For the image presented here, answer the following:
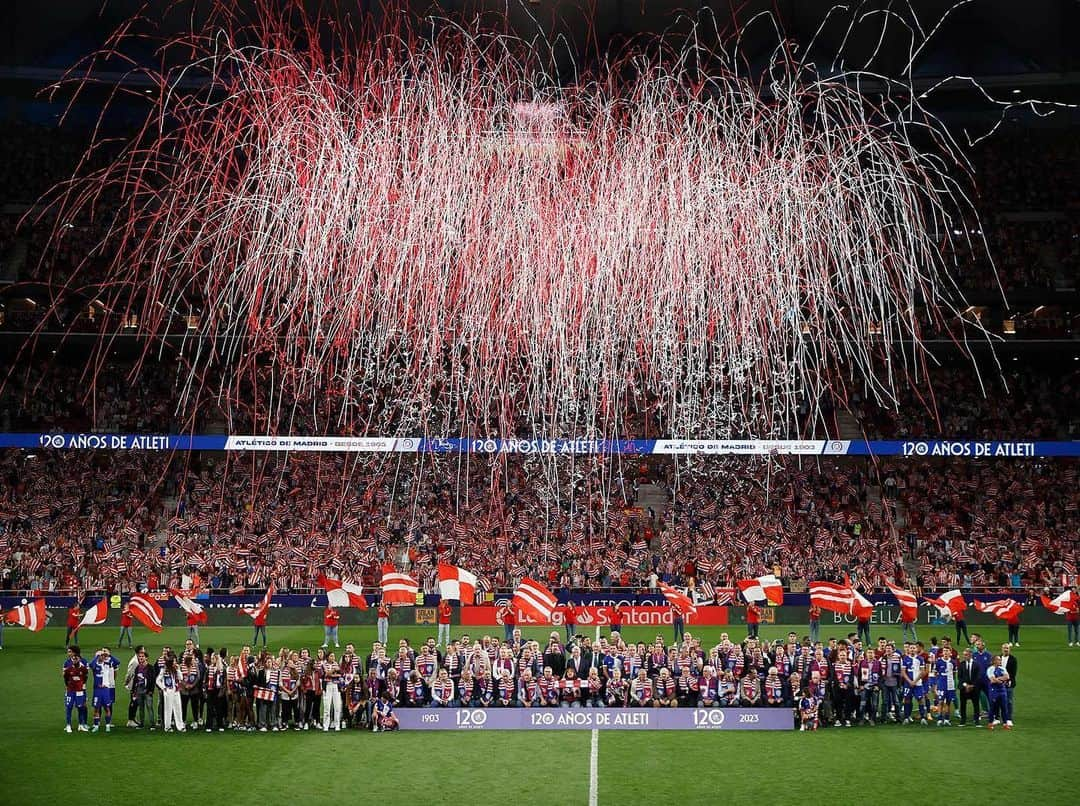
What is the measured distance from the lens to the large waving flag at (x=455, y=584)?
25141 millimetres

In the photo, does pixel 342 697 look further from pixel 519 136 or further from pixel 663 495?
pixel 663 495

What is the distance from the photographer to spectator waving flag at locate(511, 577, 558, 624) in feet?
77.4

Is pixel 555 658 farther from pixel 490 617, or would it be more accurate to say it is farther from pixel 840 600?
pixel 490 617

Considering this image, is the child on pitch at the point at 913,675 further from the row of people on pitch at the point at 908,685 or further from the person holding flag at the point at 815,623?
the person holding flag at the point at 815,623

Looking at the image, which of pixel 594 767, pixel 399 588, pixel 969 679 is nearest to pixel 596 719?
pixel 594 767

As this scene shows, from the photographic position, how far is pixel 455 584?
25391mm

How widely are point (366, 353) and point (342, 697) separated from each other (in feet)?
73.2

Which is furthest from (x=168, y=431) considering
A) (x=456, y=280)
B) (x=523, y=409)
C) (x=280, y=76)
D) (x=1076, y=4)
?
(x=1076, y=4)

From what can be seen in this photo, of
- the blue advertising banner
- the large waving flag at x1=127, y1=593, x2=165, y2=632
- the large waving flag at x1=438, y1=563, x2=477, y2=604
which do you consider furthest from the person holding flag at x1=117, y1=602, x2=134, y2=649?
the large waving flag at x1=438, y1=563, x2=477, y2=604

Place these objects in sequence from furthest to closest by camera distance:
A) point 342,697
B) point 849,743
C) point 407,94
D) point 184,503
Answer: point 184,503 → point 407,94 → point 342,697 → point 849,743

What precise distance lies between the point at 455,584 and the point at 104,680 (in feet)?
25.5

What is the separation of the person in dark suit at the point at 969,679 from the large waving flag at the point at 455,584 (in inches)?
415

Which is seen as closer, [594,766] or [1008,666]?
[594,766]

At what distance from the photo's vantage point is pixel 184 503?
41.9 metres
